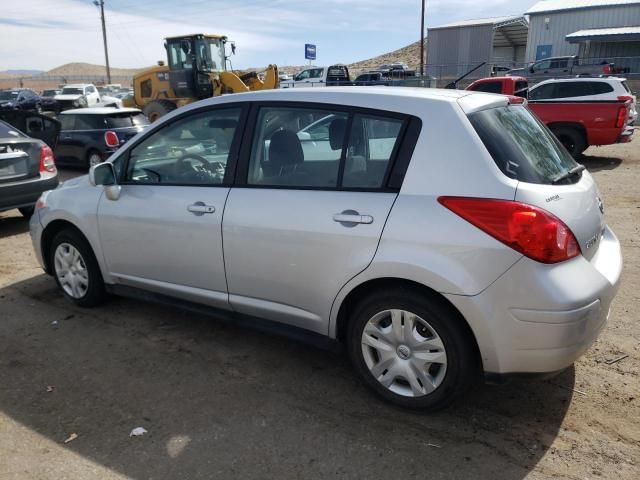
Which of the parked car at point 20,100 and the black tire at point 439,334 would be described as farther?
the parked car at point 20,100

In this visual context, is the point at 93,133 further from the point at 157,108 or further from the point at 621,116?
the point at 621,116

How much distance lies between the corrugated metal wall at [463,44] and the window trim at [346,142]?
134 feet

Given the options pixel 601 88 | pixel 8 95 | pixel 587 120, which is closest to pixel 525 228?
pixel 587 120

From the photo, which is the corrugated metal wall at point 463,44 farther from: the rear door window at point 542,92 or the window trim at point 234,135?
the window trim at point 234,135

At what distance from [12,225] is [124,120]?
5060 mm

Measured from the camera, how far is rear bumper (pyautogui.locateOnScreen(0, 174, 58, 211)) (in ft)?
21.6

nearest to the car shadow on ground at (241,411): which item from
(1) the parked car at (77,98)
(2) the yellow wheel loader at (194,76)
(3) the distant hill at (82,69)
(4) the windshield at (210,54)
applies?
(2) the yellow wheel loader at (194,76)

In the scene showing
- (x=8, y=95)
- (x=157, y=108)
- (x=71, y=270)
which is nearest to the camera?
(x=71, y=270)

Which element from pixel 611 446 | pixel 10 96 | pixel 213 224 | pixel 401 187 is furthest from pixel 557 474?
pixel 10 96

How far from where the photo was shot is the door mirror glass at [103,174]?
388 cm

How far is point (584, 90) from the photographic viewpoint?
38.2ft

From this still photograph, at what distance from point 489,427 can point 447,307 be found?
727 mm

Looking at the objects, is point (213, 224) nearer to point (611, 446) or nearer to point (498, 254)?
point (498, 254)

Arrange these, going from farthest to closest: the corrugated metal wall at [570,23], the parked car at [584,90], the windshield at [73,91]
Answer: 1. the corrugated metal wall at [570,23]
2. the windshield at [73,91]
3. the parked car at [584,90]
